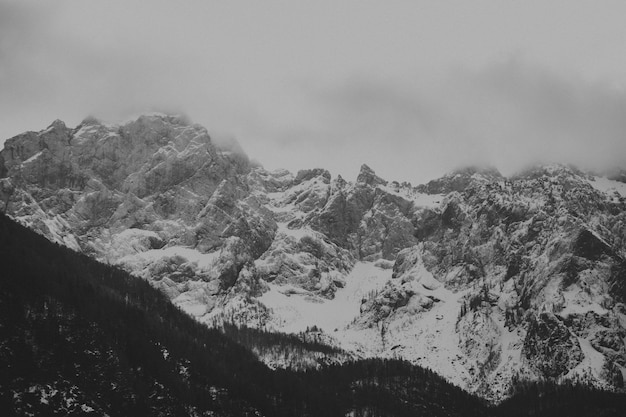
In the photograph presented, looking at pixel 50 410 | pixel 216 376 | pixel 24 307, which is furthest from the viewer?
pixel 216 376

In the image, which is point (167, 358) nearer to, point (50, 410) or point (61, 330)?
point (61, 330)

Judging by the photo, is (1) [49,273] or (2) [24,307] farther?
(1) [49,273]

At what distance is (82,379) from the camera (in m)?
157

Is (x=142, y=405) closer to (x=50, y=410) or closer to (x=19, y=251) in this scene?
(x=50, y=410)

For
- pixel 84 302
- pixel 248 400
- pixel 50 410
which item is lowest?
pixel 50 410

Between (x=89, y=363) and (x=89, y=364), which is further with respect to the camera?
(x=89, y=363)

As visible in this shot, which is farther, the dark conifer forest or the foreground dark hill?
the foreground dark hill

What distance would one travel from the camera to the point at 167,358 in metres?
189

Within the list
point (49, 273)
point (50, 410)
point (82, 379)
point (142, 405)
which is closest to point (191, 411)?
point (142, 405)

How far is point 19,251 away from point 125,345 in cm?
4274

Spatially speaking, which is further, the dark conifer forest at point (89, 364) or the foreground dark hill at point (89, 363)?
the foreground dark hill at point (89, 363)

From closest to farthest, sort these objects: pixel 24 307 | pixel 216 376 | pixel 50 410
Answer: pixel 50 410, pixel 24 307, pixel 216 376

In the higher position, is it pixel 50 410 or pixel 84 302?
pixel 84 302

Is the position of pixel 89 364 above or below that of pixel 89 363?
below
